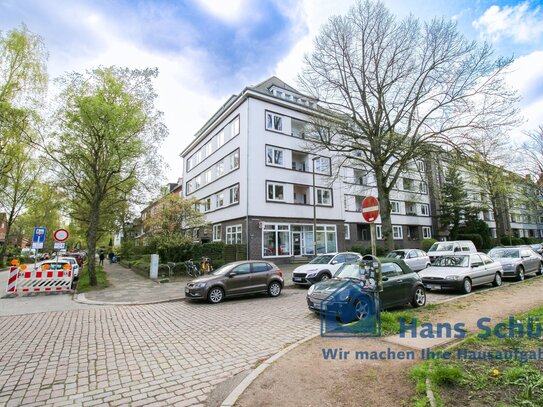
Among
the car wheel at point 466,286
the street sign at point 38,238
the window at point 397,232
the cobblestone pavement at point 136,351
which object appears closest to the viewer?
the cobblestone pavement at point 136,351

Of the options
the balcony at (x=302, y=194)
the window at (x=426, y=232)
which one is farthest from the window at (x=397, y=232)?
the balcony at (x=302, y=194)

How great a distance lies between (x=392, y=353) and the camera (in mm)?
4891

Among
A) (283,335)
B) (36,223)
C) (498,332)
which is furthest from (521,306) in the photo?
(36,223)

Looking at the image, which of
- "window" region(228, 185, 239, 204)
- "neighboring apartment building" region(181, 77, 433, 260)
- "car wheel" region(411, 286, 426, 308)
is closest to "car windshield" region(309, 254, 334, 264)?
"car wheel" region(411, 286, 426, 308)

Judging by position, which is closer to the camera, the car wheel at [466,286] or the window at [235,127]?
the car wheel at [466,286]

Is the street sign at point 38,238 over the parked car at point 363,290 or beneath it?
over

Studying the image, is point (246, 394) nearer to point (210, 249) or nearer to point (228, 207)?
point (210, 249)

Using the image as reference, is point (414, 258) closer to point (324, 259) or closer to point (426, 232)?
point (324, 259)

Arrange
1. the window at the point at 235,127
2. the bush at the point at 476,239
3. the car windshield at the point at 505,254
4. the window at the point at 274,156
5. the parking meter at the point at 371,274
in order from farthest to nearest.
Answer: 1. the bush at the point at 476,239
2. the window at the point at 235,127
3. the window at the point at 274,156
4. the car windshield at the point at 505,254
5. the parking meter at the point at 371,274

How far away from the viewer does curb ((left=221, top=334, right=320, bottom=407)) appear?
3.51m

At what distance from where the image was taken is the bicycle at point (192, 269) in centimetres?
1888

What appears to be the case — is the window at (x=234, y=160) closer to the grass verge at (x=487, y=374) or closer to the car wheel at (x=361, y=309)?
the car wheel at (x=361, y=309)

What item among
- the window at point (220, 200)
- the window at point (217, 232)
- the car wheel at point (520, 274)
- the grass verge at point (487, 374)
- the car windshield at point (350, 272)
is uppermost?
the window at point (220, 200)

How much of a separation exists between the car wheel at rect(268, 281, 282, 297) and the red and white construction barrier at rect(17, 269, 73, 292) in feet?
32.0
